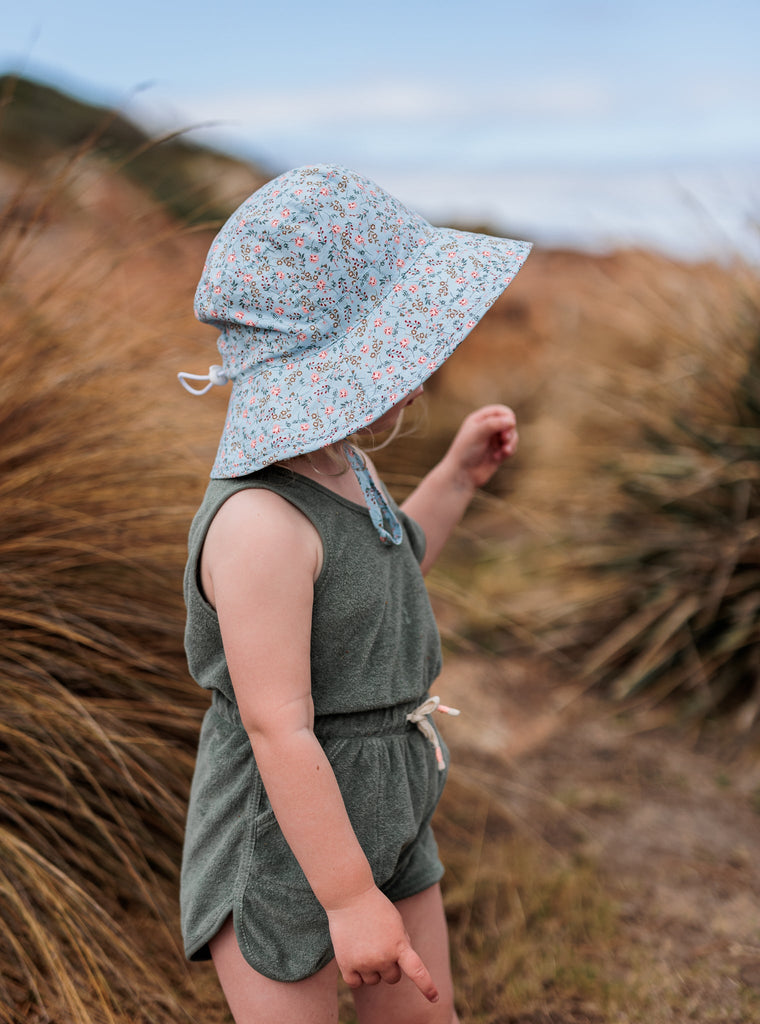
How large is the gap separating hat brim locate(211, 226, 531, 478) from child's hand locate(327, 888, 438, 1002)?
1.91 ft

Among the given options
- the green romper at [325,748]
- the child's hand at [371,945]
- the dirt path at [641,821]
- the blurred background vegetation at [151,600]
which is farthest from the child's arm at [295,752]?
the dirt path at [641,821]

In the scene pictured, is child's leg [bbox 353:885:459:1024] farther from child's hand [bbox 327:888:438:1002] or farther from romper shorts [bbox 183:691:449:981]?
child's hand [bbox 327:888:438:1002]

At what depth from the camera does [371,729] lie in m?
1.43

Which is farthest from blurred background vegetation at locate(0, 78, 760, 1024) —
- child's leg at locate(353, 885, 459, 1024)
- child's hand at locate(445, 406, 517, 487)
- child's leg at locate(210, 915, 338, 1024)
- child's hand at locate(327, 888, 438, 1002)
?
child's hand at locate(327, 888, 438, 1002)

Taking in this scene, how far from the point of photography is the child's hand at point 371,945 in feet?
3.98

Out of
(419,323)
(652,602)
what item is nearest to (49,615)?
(419,323)

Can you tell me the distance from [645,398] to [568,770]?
1.56 meters

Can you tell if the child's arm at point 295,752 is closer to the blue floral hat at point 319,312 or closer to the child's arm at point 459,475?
the blue floral hat at point 319,312

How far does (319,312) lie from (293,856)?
0.77 meters

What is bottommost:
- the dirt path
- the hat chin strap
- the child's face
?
the dirt path

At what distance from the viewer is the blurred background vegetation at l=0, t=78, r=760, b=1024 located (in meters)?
1.80

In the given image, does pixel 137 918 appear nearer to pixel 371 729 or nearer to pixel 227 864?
pixel 227 864

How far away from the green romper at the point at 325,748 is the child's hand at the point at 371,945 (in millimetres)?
154

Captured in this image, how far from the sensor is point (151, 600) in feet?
7.00
